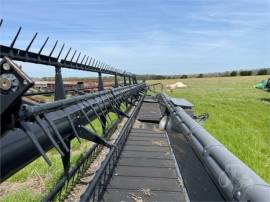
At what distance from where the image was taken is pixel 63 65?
534 cm

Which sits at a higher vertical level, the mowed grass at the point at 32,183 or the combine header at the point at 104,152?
the combine header at the point at 104,152

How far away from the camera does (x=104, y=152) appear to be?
752 cm

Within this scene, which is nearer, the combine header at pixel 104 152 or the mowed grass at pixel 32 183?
the combine header at pixel 104 152

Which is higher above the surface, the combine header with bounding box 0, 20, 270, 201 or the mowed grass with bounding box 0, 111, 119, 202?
the combine header with bounding box 0, 20, 270, 201

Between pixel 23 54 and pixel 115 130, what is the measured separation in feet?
20.3

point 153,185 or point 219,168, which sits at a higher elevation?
point 219,168

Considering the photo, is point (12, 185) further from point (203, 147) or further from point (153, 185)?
point (203, 147)

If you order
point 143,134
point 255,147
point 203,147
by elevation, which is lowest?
point 255,147

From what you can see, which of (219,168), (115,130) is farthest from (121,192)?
(115,130)

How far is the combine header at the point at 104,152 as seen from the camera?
1.84 meters

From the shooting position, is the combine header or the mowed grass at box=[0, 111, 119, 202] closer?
the combine header

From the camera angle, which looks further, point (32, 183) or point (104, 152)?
point (104, 152)

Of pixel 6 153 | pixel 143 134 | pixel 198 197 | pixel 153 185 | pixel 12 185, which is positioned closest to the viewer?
pixel 6 153

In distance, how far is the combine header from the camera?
1841 mm
